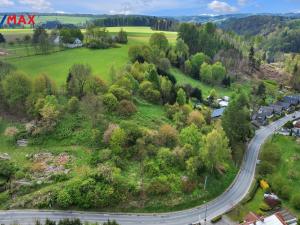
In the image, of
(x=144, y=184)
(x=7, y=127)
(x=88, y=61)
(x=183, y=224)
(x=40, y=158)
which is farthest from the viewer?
(x=88, y=61)

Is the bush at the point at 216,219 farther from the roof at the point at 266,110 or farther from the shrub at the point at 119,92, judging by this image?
the roof at the point at 266,110

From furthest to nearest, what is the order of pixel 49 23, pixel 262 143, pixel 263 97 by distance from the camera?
pixel 49 23
pixel 263 97
pixel 262 143

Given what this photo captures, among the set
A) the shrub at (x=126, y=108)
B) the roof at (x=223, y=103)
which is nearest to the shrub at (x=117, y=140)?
the shrub at (x=126, y=108)

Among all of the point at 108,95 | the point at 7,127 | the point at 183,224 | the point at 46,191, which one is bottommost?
the point at 183,224

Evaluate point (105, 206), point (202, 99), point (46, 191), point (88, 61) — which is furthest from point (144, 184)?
point (88, 61)

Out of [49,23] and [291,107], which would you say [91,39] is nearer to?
[49,23]

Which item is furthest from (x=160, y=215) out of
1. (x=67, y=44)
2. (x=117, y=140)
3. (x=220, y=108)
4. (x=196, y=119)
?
(x=67, y=44)

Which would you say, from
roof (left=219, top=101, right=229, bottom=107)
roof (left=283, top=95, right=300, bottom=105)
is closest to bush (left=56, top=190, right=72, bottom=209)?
roof (left=219, top=101, right=229, bottom=107)

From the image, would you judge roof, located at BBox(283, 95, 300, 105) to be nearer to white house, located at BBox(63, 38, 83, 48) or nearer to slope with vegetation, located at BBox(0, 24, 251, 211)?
slope with vegetation, located at BBox(0, 24, 251, 211)

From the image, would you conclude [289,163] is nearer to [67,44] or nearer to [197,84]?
[197,84]
